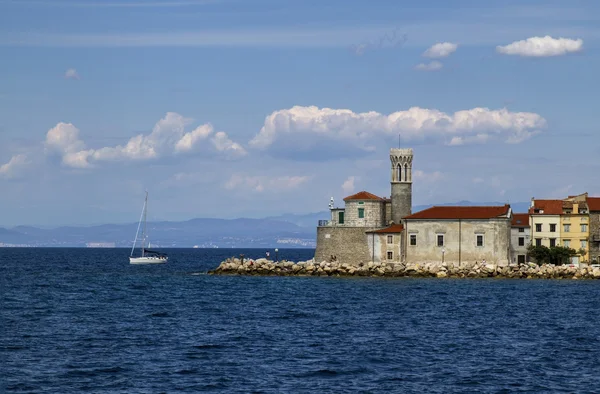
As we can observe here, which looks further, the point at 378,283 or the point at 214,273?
the point at 214,273

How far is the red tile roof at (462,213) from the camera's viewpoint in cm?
7781

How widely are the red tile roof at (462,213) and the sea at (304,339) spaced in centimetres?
895

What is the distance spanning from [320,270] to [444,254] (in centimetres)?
1054

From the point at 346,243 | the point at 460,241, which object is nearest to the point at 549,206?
the point at 460,241

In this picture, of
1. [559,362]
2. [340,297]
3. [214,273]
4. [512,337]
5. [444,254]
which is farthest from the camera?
[214,273]

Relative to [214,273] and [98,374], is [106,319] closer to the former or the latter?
[98,374]

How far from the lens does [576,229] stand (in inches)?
3250

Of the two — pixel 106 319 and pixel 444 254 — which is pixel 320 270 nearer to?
pixel 444 254

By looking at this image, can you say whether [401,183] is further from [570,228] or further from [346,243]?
[570,228]

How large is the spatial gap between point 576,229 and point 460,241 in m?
11.6

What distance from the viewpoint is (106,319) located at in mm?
48562

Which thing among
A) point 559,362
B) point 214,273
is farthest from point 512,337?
point 214,273

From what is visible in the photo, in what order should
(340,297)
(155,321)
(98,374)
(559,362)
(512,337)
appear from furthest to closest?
(340,297) < (155,321) < (512,337) < (559,362) < (98,374)

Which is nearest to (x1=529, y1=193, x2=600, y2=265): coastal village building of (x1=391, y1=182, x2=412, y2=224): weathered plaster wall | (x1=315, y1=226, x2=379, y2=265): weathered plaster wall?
(x1=391, y1=182, x2=412, y2=224): weathered plaster wall
